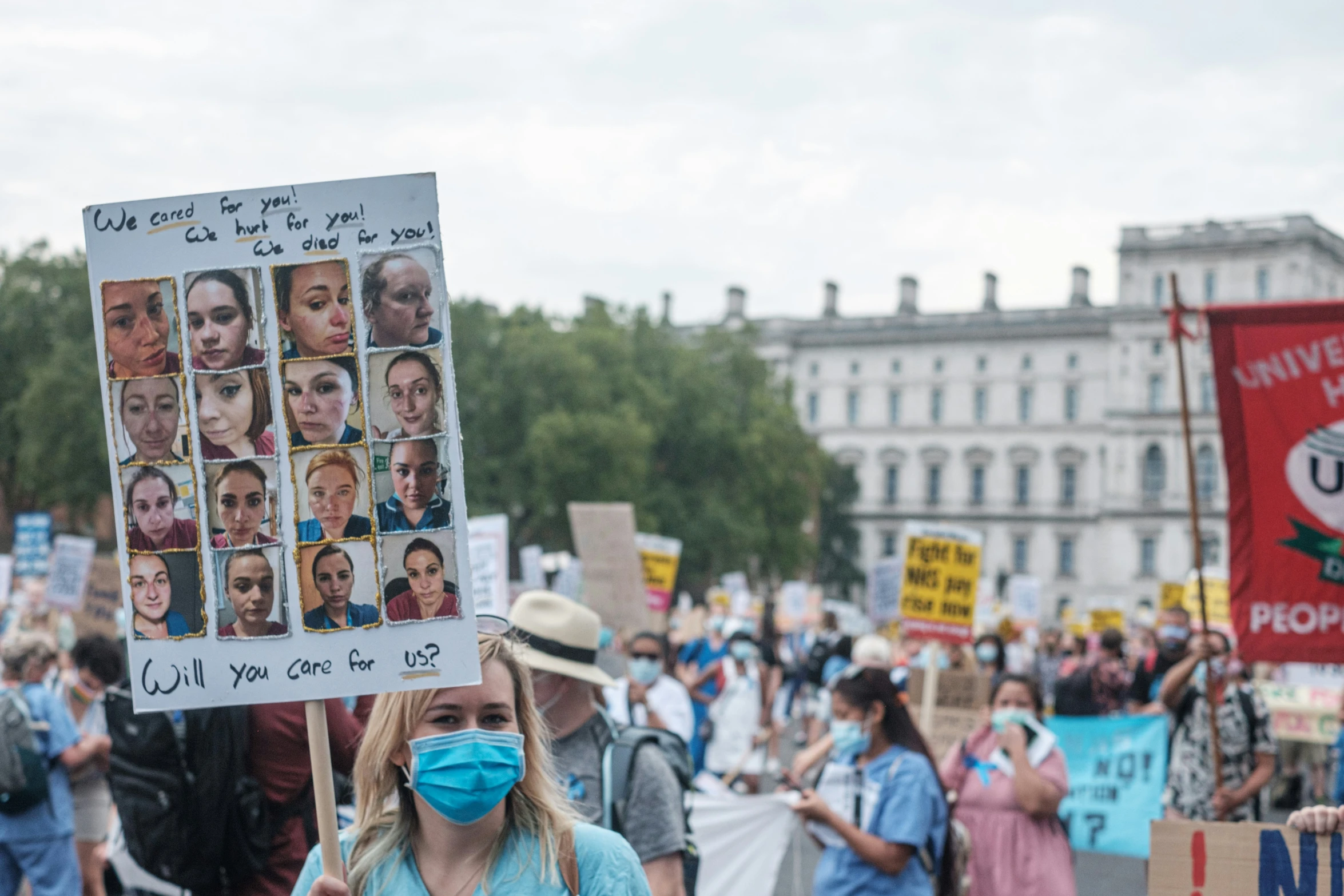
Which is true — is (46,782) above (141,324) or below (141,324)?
below

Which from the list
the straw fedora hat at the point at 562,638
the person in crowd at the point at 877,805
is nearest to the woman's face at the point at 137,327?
the straw fedora hat at the point at 562,638

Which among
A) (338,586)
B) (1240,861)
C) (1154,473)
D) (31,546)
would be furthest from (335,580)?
(1154,473)

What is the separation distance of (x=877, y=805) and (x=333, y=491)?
2.92m

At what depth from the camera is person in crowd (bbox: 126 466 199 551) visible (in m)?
2.76

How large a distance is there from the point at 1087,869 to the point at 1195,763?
4.55m

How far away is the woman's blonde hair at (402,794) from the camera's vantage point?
2.68 metres

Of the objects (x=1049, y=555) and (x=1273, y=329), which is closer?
(x=1273, y=329)

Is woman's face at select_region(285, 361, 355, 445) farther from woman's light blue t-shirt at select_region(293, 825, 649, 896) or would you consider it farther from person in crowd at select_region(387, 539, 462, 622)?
woman's light blue t-shirt at select_region(293, 825, 649, 896)

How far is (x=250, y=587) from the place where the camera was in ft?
9.05

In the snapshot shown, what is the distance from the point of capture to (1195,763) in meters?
7.33

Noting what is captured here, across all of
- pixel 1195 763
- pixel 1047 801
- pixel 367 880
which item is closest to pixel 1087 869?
pixel 1195 763

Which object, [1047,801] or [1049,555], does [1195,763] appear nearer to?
[1047,801]

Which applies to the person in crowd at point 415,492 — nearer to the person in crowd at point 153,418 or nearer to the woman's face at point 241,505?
the woman's face at point 241,505

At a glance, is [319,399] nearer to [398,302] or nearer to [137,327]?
[398,302]
